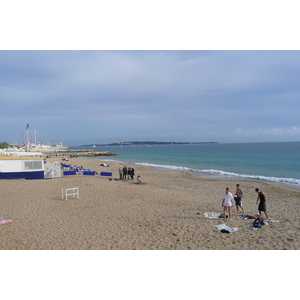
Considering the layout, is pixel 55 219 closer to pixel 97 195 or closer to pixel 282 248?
pixel 97 195

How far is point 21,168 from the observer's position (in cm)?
1852

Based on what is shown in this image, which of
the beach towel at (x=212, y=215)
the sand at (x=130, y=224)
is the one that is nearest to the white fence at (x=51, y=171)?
the sand at (x=130, y=224)

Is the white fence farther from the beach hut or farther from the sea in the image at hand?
the sea

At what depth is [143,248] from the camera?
21.2 ft

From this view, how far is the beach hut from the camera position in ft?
58.9

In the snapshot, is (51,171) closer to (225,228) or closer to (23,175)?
(23,175)

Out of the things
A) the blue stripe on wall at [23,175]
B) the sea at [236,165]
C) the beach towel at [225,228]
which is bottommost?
the sea at [236,165]

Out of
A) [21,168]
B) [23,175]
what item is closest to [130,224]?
[23,175]

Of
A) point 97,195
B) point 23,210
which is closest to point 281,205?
point 97,195

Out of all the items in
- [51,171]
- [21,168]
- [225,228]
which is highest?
[21,168]

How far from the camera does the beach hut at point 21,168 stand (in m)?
18.0

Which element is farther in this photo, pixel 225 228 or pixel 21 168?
pixel 21 168

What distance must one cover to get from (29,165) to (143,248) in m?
15.5

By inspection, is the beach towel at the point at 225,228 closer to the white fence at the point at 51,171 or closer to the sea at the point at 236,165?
the sea at the point at 236,165
